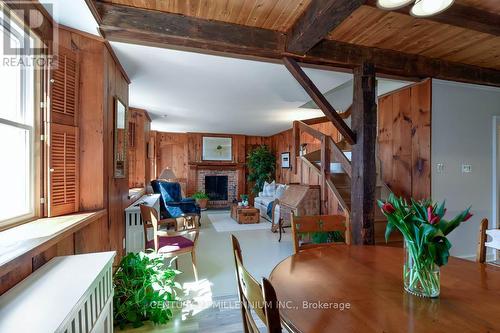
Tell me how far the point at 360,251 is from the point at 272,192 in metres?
5.78

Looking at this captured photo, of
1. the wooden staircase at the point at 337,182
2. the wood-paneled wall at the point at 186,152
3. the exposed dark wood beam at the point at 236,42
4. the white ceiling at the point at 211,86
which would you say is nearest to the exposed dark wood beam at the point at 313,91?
the exposed dark wood beam at the point at 236,42

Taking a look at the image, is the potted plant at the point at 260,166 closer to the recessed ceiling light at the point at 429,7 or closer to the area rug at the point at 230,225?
the area rug at the point at 230,225

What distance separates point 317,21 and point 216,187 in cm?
712

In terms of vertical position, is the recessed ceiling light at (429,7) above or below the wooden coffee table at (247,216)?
above

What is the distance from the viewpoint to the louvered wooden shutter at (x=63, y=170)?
1.82m

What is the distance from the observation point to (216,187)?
855 cm

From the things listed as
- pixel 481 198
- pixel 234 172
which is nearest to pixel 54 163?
pixel 481 198

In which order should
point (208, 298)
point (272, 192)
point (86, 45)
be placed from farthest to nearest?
point (272, 192), point (208, 298), point (86, 45)

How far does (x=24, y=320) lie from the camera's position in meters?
0.94

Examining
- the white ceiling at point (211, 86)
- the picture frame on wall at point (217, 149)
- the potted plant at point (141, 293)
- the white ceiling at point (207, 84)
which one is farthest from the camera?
the picture frame on wall at point (217, 149)

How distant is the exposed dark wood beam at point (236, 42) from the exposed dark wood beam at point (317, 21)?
0.17 metres

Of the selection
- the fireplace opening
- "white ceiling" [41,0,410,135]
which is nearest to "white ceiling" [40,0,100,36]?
"white ceiling" [41,0,410,135]

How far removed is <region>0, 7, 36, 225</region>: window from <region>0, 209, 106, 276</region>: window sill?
0.12 metres

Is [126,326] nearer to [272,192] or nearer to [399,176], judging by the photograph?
[399,176]
